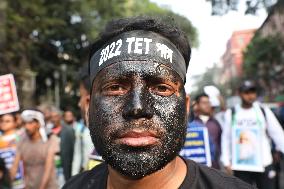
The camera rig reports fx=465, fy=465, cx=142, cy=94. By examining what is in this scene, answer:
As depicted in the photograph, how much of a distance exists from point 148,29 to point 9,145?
5.23 m

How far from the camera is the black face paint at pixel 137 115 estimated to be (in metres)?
1.45

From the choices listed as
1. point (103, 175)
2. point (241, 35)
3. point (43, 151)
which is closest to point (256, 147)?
point (43, 151)

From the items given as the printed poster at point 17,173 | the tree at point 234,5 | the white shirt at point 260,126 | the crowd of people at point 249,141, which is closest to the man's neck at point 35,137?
the printed poster at point 17,173

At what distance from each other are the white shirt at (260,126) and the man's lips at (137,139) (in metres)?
3.83

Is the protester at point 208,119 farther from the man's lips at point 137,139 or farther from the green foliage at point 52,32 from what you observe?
the man's lips at point 137,139

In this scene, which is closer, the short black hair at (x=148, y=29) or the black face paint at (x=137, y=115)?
the black face paint at (x=137, y=115)

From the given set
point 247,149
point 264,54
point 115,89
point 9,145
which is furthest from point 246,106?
point 264,54

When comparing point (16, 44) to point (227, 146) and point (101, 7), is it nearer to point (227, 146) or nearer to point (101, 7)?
point (101, 7)

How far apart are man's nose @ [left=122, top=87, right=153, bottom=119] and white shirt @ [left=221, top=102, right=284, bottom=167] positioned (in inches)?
150

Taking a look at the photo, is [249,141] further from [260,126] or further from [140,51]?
[140,51]

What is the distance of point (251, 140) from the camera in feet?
16.9

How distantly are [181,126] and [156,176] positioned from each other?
19 cm

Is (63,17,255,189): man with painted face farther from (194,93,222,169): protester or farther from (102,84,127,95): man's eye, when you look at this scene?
(194,93,222,169): protester

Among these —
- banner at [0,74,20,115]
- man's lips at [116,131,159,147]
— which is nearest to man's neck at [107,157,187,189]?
man's lips at [116,131,159,147]
